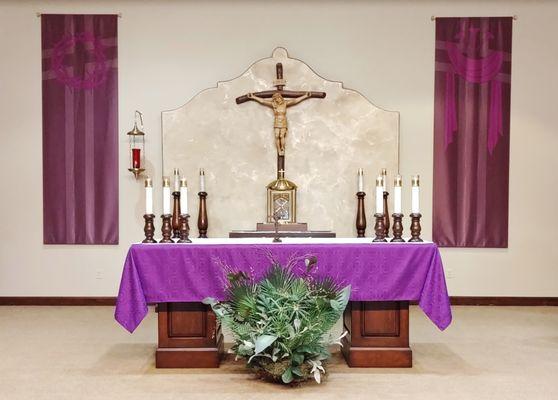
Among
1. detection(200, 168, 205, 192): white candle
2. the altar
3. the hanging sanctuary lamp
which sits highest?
the hanging sanctuary lamp

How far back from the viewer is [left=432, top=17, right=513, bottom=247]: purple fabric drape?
21.3 feet

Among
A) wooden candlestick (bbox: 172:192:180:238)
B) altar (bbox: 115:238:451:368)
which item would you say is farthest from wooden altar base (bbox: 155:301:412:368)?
wooden candlestick (bbox: 172:192:180:238)

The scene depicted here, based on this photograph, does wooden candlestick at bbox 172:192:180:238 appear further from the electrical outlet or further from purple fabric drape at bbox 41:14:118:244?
the electrical outlet

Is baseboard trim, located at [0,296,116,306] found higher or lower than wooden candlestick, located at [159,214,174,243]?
lower

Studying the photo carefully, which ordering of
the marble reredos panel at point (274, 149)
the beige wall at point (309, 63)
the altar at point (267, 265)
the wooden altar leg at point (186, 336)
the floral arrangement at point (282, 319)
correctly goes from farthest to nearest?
the beige wall at point (309, 63) < the marble reredos panel at point (274, 149) < the wooden altar leg at point (186, 336) < the altar at point (267, 265) < the floral arrangement at point (282, 319)

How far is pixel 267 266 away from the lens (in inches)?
152

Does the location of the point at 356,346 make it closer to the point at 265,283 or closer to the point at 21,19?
the point at 265,283

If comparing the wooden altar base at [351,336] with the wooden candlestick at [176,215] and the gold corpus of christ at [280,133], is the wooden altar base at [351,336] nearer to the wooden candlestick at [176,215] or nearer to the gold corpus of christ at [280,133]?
the wooden candlestick at [176,215]

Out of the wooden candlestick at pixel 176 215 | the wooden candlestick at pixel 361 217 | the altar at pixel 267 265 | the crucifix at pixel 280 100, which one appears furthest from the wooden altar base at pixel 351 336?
the crucifix at pixel 280 100

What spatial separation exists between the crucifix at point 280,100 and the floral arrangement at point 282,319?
2802 millimetres

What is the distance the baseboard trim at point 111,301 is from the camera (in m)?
6.55

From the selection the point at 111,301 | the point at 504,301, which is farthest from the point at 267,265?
the point at 504,301

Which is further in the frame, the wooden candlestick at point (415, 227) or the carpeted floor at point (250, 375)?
the wooden candlestick at point (415, 227)

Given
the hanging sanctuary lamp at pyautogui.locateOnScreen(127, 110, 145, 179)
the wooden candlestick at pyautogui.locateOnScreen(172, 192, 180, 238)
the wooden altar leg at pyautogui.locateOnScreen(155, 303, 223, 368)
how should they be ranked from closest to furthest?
the wooden altar leg at pyautogui.locateOnScreen(155, 303, 223, 368)
the wooden candlestick at pyautogui.locateOnScreen(172, 192, 180, 238)
the hanging sanctuary lamp at pyautogui.locateOnScreen(127, 110, 145, 179)
